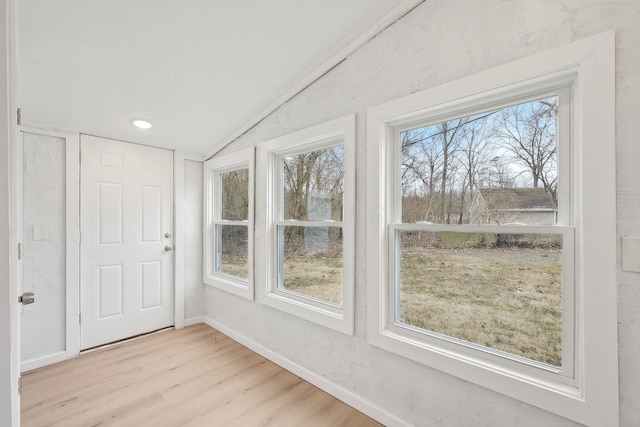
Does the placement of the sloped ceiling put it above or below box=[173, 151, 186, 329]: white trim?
above

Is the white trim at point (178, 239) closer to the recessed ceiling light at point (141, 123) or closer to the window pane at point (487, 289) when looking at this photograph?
the recessed ceiling light at point (141, 123)

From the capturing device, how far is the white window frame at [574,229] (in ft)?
3.44

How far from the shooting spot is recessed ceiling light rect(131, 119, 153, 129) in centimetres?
241

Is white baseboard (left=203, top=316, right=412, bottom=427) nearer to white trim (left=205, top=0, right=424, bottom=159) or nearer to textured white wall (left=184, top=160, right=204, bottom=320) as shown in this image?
textured white wall (left=184, top=160, right=204, bottom=320)

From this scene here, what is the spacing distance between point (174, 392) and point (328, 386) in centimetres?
106

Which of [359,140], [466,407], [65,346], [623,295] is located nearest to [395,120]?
[359,140]

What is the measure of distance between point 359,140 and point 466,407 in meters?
1.54

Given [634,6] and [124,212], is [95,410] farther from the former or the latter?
[634,6]

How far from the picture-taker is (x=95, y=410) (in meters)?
1.76

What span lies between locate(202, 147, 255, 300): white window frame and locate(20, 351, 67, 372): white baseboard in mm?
1270

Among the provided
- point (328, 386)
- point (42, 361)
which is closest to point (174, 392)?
point (328, 386)

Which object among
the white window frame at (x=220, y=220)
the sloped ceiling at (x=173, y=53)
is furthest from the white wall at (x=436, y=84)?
the white window frame at (x=220, y=220)

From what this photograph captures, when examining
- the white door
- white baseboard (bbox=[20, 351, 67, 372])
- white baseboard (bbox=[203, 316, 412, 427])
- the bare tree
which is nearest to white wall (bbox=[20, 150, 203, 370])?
white baseboard (bbox=[20, 351, 67, 372])

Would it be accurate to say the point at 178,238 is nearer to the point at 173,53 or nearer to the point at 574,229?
the point at 173,53
